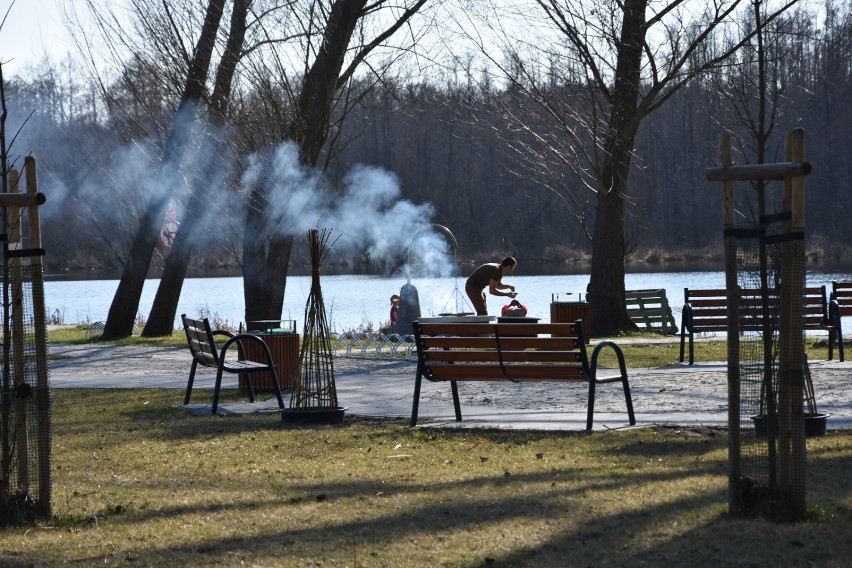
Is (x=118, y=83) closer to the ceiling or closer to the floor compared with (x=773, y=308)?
closer to the ceiling

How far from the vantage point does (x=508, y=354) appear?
8883mm

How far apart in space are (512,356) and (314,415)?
168 cm

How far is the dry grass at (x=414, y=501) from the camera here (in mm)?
4734

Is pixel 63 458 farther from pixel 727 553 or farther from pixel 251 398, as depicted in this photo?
pixel 727 553

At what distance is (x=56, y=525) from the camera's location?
550 centimetres

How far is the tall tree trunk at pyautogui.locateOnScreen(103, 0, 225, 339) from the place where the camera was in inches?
784

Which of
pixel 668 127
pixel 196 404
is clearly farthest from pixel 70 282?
pixel 196 404

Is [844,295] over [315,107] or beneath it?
beneath

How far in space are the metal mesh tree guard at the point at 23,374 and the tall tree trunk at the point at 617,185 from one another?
14.1m

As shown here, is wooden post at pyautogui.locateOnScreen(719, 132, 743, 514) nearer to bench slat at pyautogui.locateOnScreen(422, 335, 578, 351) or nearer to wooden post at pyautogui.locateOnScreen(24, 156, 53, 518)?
wooden post at pyautogui.locateOnScreen(24, 156, 53, 518)

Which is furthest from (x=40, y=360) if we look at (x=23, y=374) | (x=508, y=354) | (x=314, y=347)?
(x=508, y=354)

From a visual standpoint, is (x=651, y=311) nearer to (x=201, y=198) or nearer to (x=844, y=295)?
(x=844, y=295)

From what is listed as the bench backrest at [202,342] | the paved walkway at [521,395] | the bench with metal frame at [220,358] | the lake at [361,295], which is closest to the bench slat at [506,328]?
the paved walkway at [521,395]

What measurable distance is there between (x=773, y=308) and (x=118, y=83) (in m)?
17.6
